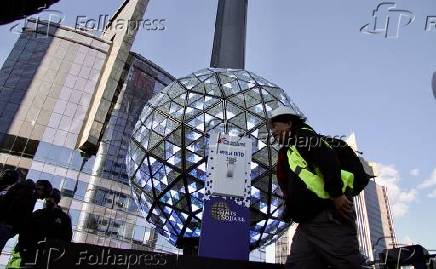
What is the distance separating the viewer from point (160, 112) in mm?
8227

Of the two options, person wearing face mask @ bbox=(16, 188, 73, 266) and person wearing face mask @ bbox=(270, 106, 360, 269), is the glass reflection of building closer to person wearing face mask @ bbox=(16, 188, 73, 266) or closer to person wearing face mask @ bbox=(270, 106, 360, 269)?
person wearing face mask @ bbox=(16, 188, 73, 266)

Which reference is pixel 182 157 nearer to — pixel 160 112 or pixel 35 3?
pixel 160 112

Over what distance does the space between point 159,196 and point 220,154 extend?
7.98 ft

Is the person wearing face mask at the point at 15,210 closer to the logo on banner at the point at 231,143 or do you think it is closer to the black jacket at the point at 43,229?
the black jacket at the point at 43,229

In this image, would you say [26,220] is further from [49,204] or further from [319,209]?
[319,209]

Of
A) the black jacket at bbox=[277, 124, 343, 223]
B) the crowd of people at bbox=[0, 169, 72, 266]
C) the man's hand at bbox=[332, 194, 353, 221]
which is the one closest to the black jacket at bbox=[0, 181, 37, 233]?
the crowd of people at bbox=[0, 169, 72, 266]

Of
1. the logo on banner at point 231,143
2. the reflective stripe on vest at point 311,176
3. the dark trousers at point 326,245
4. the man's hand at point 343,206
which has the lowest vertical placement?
the dark trousers at point 326,245

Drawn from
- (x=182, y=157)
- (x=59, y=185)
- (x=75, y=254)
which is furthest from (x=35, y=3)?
(x=59, y=185)

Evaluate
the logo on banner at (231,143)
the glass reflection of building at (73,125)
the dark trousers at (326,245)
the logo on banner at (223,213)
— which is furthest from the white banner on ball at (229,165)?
the glass reflection of building at (73,125)

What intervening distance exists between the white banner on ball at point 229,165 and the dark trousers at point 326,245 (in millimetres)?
3842

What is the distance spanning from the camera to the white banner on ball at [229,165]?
20.3ft

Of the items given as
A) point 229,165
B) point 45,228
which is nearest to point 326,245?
point 45,228

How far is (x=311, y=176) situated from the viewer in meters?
2.29

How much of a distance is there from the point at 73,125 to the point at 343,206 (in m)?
30.0
